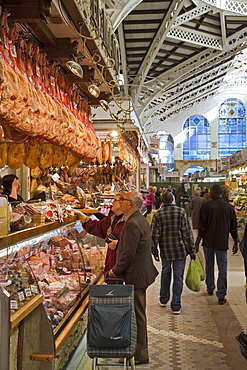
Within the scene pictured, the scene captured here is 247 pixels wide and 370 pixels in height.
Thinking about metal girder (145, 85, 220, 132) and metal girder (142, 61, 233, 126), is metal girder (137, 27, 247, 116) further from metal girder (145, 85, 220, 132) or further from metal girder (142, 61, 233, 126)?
metal girder (145, 85, 220, 132)

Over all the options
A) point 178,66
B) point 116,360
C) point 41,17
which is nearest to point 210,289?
point 116,360

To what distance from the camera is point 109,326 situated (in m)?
3.12

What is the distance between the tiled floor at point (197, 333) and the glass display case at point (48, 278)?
0.63 meters

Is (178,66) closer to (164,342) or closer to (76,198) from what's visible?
(76,198)

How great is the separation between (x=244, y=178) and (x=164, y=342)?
12.4 metres

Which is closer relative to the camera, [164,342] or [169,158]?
[164,342]

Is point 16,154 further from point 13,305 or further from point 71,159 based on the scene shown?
point 13,305

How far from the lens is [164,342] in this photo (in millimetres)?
4559

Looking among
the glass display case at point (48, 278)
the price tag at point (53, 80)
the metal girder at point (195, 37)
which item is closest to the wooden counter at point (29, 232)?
the glass display case at point (48, 278)

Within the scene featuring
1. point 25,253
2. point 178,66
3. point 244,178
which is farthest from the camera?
point 178,66

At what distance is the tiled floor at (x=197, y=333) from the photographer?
13.1 feet

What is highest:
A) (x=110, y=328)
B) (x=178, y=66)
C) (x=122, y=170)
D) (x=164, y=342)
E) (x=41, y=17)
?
(x=178, y=66)

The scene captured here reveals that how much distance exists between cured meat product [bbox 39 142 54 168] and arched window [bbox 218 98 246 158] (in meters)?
38.8

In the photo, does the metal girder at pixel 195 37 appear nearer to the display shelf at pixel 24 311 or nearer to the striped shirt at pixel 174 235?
the striped shirt at pixel 174 235
